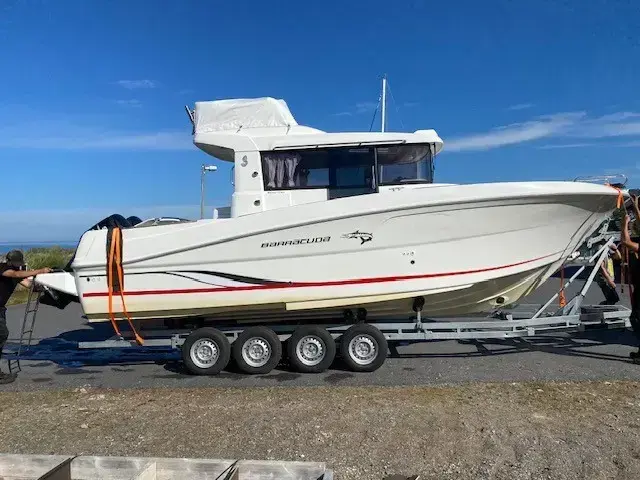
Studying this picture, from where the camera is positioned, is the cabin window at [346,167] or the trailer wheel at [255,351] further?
the cabin window at [346,167]

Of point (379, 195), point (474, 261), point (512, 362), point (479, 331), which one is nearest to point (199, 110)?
point (379, 195)

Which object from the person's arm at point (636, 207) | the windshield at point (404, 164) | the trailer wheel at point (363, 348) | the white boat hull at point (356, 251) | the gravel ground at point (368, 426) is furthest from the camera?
the windshield at point (404, 164)

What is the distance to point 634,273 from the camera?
6949 mm

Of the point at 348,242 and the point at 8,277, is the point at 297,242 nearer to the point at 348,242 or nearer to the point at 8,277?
the point at 348,242

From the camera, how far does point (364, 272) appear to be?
21.4ft

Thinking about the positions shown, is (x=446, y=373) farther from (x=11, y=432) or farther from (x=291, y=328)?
(x=11, y=432)

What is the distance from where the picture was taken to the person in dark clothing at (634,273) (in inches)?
265

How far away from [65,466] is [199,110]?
5.77 meters

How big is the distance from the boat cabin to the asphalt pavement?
2208 millimetres

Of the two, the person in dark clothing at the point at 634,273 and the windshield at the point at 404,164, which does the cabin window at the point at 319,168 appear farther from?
the person in dark clothing at the point at 634,273

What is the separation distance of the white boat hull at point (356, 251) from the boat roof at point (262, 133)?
1.05m

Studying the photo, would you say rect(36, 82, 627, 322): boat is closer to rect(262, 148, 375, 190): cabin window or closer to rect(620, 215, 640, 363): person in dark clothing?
rect(262, 148, 375, 190): cabin window

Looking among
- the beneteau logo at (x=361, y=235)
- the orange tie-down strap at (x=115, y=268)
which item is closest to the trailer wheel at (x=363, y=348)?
the beneteau logo at (x=361, y=235)

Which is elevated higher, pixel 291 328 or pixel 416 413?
pixel 291 328
